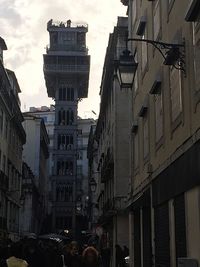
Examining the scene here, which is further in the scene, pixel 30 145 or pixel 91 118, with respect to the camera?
pixel 91 118

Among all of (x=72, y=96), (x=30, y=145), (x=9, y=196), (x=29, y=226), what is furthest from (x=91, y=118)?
(x=9, y=196)

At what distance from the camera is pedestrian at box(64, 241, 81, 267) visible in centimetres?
1309

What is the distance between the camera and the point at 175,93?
12.9m

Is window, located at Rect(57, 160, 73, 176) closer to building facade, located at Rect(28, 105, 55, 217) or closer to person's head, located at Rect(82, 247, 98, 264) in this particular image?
building facade, located at Rect(28, 105, 55, 217)

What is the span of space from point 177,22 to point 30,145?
69196 mm

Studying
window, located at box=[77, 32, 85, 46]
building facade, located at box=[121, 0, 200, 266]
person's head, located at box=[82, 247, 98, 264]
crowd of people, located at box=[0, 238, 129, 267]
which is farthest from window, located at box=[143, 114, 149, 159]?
window, located at box=[77, 32, 85, 46]

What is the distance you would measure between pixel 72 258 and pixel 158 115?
183 inches

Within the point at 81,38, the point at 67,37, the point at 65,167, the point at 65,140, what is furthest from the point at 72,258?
the point at 81,38

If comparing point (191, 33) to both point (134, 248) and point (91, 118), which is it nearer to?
point (134, 248)

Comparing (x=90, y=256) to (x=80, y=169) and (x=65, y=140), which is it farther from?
(x=80, y=169)

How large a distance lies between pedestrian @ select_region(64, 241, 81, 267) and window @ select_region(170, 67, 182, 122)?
385 centimetres

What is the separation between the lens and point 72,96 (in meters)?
112

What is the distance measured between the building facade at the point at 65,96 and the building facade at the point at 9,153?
4722 cm

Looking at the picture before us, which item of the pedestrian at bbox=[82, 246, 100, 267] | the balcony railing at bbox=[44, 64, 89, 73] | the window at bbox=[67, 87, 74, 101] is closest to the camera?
the pedestrian at bbox=[82, 246, 100, 267]
